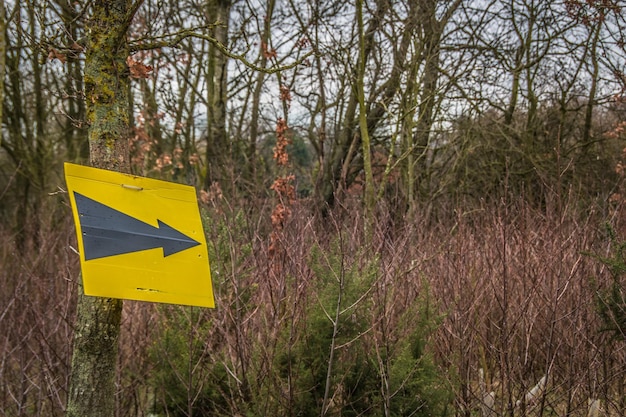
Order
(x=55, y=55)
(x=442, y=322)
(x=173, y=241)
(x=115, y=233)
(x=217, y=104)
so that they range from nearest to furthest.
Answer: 1. (x=115, y=233)
2. (x=173, y=241)
3. (x=55, y=55)
4. (x=442, y=322)
5. (x=217, y=104)

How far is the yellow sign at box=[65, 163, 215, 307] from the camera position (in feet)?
6.96

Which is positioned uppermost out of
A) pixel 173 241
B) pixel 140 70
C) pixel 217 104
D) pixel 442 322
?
pixel 217 104

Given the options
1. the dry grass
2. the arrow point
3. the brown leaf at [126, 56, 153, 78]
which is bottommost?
the dry grass

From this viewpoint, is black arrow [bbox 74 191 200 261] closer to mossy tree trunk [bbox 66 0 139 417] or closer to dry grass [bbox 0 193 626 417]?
mossy tree trunk [bbox 66 0 139 417]

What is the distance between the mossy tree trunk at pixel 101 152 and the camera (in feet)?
7.83

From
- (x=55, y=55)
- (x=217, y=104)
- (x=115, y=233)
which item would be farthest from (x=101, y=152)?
(x=217, y=104)

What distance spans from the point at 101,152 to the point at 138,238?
1.28 ft

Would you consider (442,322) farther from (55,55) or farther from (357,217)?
(55,55)

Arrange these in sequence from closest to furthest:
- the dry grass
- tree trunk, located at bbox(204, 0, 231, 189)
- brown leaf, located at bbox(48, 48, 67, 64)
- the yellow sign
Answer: the yellow sign, brown leaf, located at bbox(48, 48, 67, 64), the dry grass, tree trunk, located at bbox(204, 0, 231, 189)

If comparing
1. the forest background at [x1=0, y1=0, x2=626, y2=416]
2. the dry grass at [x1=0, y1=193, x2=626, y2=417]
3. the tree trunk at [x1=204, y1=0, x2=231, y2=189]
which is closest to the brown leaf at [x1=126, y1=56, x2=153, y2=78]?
the forest background at [x1=0, y1=0, x2=626, y2=416]

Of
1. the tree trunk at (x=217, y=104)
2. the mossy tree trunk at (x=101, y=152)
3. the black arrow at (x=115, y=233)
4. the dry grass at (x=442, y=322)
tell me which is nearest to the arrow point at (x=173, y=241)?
the black arrow at (x=115, y=233)

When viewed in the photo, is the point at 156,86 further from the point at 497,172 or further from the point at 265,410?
the point at 265,410

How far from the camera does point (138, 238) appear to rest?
2250mm

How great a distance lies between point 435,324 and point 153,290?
1.77 m
